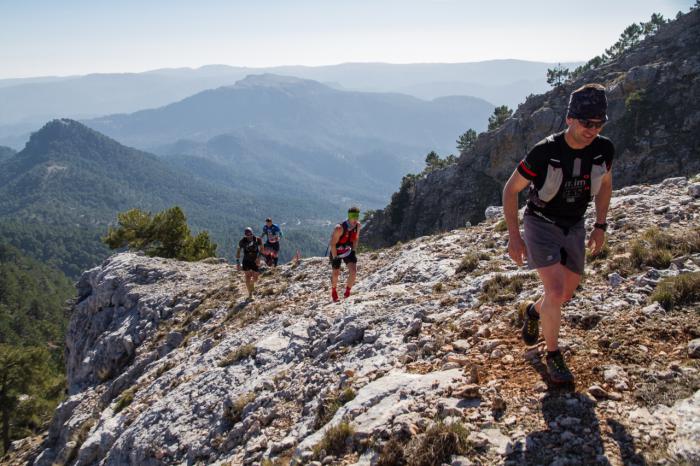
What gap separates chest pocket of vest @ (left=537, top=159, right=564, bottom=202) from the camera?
4949 millimetres

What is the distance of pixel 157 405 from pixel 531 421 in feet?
31.2

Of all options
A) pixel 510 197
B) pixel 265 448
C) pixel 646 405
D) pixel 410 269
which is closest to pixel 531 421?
pixel 646 405

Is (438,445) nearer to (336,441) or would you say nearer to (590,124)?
(336,441)

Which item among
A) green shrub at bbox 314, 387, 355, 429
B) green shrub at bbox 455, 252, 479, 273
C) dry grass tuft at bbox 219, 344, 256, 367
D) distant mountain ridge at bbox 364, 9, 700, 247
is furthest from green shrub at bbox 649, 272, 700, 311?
distant mountain ridge at bbox 364, 9, 700, 247

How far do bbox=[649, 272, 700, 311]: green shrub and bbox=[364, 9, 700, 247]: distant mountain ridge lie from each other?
38.8 meters

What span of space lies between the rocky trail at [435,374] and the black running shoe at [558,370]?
13 centimetres

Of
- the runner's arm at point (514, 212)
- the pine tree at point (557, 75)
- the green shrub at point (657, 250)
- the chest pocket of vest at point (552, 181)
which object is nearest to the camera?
the chest pocket of vest at point (552, 181)

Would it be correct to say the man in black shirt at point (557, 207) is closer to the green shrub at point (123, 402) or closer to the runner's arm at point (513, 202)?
the runner's arm at point (513, 202)

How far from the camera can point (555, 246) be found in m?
5.09

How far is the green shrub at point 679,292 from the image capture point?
6.28 metres

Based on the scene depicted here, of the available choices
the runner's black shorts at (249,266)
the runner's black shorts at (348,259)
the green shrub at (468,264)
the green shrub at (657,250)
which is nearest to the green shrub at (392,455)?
the green shrub at (657,250)

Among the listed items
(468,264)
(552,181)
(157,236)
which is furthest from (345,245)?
(157,236)

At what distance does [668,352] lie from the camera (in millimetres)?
5395

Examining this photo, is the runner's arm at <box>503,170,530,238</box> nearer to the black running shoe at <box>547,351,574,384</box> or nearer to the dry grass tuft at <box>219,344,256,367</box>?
the black running shoe at <box>547,351,574,384</box>
